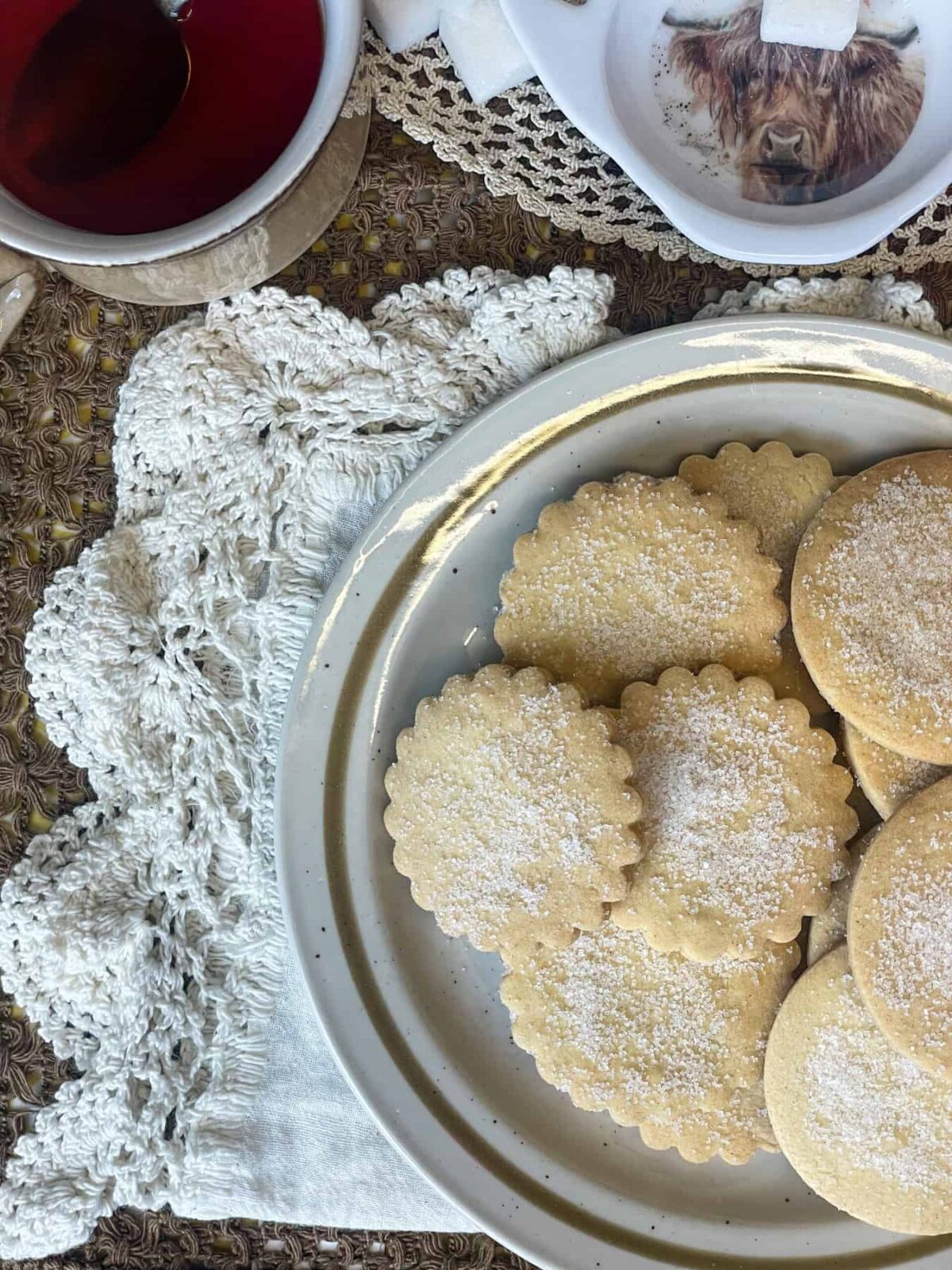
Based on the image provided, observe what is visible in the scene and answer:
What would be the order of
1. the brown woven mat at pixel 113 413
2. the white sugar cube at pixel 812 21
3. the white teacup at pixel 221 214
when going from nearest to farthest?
the white teacup at pixel 221 214 < the white sugar cube at pixel 812 21 < the brown woven mat at pixel 113 413

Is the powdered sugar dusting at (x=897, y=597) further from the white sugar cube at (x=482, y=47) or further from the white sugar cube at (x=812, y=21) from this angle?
the white sugar cube at (x=482, y=47)

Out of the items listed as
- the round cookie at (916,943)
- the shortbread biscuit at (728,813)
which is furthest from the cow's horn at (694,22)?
the round cookie at (916,943)

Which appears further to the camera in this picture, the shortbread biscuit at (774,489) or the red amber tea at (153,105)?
the shortbread biscuit at (774,489)

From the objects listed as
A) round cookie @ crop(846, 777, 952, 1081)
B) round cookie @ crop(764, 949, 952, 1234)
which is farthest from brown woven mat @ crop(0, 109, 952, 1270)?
round cookie @ crop(846, 777, 952, 1081)

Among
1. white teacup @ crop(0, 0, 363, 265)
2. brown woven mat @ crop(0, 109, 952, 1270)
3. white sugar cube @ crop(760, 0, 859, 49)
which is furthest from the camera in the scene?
brown woven mat @ crop(0, 109, 952, 1270)

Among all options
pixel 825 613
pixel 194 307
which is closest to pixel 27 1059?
pixel 194 307

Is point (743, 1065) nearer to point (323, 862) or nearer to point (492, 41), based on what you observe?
point (323, 862)

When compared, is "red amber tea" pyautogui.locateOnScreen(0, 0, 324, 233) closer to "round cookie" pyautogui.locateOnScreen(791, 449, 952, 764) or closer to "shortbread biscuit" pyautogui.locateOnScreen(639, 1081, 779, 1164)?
"round cookie" pyautogui.locateOnScreen(791, 449, 952, 764)
